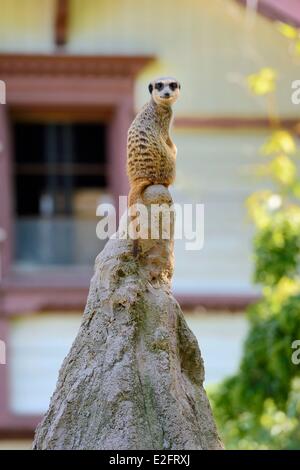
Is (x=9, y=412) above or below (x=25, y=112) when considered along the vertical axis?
below

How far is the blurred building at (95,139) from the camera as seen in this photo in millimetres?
15648

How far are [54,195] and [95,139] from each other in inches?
29.0

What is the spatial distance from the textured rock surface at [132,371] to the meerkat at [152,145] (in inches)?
3.3

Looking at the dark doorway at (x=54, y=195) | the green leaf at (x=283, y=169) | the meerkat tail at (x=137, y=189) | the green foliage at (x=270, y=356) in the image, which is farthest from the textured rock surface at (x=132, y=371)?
the dark doorway at (x=54, y=195)

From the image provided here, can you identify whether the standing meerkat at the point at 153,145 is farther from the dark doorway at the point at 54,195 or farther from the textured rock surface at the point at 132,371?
the dark doorway at the point at 54,195

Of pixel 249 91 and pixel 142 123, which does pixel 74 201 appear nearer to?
pixel 249 91

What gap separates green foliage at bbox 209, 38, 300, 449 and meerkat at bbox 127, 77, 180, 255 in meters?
5.25

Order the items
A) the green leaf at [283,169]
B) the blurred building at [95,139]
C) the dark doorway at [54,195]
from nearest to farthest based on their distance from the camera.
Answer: the green leaf at [283,169], the blurred building at [95,139], the dark doorway at [54,195]

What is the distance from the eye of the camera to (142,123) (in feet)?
26.7

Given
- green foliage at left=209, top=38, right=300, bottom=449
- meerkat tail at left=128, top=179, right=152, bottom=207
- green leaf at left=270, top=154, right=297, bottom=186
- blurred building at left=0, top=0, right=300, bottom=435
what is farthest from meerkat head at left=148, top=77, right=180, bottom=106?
blurred building at left=0, top=0, right=300, bottom=435

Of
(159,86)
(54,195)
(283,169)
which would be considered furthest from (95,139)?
(159,86)

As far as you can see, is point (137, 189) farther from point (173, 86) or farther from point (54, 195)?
point (54, 195)
